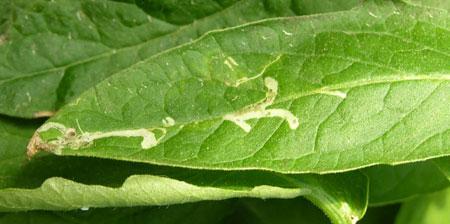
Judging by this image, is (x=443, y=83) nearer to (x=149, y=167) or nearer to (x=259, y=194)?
(x=259, y=194)

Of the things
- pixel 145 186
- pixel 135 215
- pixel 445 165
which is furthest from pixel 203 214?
pixel 445 165

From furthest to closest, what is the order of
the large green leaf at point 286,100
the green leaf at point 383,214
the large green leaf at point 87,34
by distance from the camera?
the green leaf at point 383,214
the large green leaf at point 87,34
the large green leaf at point 286,100

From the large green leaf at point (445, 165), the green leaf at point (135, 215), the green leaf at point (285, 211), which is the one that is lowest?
the green leaf at point (135, 215)

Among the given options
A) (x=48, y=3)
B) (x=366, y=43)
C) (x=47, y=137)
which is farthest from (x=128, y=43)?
(x=366, y=43)

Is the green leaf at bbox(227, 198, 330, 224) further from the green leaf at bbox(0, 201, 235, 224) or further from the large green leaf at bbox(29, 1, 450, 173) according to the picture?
the large green leaf at bbox(29, 1, 450, 173)

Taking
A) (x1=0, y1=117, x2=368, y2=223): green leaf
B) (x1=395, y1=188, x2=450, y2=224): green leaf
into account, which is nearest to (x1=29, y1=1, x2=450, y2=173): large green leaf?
(x1=0, y1=117, x2=368, y2=223): green leaf

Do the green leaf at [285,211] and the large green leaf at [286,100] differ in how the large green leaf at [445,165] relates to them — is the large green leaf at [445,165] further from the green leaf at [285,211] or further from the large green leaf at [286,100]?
the green leaf at [285,211]

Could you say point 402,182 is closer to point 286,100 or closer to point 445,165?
point 445,165

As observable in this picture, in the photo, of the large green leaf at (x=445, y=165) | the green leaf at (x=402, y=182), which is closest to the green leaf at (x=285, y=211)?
the green leaf at (x=402, y=182)
